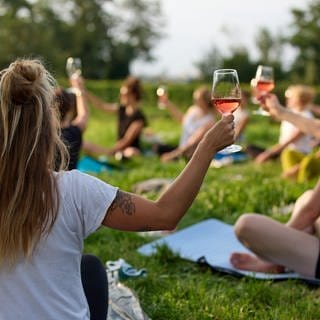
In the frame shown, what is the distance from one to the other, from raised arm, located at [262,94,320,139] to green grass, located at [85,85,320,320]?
1071mm

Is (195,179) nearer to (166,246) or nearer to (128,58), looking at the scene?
(166,246)

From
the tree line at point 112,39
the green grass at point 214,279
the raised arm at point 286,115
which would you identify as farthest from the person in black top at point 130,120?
the tree line at point 112,39

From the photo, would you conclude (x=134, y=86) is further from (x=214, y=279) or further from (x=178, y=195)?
(x=178, y=195)

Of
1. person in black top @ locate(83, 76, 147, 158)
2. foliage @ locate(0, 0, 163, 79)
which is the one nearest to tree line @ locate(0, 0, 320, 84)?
foliage @ locate(0, 0, 163, 79)

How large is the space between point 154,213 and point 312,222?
210cm

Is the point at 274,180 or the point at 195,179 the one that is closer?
the point at 195,179

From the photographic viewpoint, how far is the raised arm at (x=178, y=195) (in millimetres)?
2271

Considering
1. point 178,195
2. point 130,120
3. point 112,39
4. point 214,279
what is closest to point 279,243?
point 214,279

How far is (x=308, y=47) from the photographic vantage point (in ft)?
164

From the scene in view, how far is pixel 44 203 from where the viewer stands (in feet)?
7.02

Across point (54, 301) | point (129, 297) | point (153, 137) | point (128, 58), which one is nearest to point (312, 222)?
point (129, 297)

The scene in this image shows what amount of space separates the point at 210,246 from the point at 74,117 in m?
2.02

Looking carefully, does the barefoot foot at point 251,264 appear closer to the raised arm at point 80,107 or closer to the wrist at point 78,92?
the raised arm at point 80,107

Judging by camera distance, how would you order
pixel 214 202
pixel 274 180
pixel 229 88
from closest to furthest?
pixel 229 88
pixel 214 202
pixel 274 180
